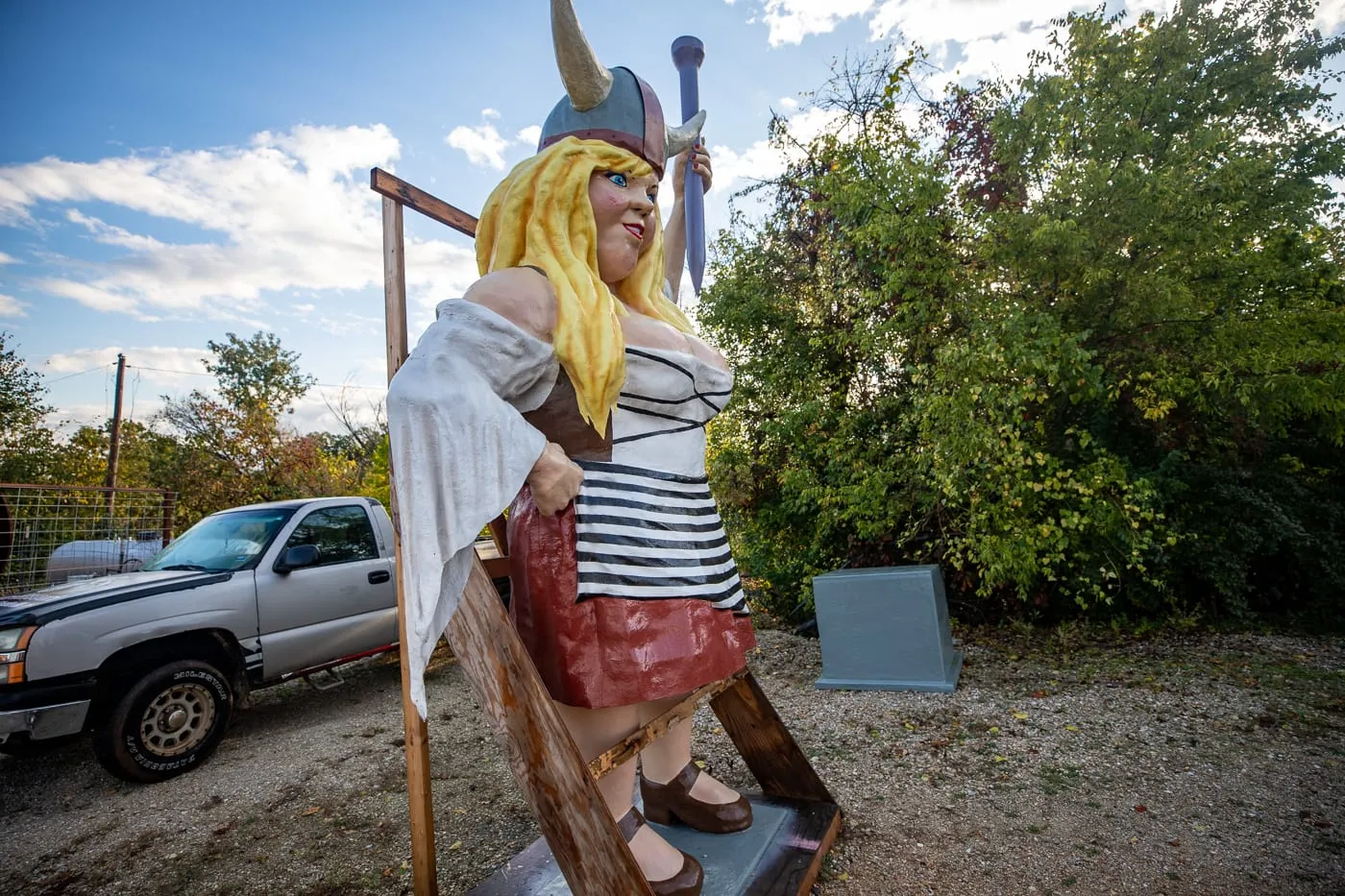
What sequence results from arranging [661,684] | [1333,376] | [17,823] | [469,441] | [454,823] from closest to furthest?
[469,441], [661,684], [454,823], [17,823], [1333,376]

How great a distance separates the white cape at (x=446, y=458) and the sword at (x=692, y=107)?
836mm

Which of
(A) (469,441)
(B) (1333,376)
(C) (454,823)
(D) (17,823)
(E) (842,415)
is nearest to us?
(A) (469,441)

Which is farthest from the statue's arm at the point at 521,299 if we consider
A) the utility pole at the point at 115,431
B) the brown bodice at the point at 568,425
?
the utility pole at the point at 115,431

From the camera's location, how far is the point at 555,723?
135 cm

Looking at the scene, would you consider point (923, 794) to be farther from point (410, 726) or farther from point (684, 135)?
point (684, 135)

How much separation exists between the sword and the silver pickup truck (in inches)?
139

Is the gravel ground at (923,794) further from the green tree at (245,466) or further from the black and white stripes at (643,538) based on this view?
the green tree at (245,466)

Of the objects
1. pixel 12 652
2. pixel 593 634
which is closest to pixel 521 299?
pixel 593 634

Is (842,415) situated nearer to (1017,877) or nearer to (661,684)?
(1017,877)

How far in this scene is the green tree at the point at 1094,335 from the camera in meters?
4.25

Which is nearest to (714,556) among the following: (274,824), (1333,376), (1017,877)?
(1017,877)

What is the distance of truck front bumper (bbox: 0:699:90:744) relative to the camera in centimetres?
320

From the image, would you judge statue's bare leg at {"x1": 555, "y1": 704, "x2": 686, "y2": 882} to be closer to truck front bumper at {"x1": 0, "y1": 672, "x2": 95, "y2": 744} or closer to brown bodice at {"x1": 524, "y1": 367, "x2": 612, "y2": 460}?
brown bodice at {"x1": 524, "y1": 367, "x2": 612, "y2": 460}

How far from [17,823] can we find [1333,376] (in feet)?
24.3
